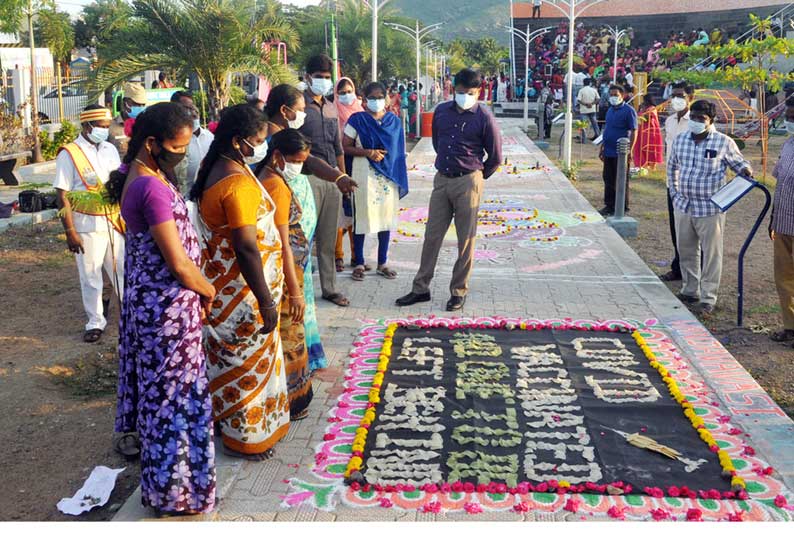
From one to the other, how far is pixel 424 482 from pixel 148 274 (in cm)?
167

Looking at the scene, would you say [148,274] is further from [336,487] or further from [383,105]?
[383,105]

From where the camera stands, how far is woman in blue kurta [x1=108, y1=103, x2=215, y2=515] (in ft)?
11.7

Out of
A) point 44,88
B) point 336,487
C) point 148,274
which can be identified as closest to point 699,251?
point 336,487

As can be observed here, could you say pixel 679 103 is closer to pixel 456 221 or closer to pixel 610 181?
pixel 610 181

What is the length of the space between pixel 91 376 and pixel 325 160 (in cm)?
260

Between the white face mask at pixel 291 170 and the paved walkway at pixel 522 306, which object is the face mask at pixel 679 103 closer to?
the paved walkway at pixel 522 306

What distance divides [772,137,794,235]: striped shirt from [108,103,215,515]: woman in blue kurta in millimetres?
4598

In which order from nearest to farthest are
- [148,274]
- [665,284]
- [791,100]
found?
[148,274]
[791,100]
[665,284]

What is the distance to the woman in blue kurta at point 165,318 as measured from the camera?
3.56 meters

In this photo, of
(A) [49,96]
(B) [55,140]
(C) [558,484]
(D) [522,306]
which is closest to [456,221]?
(D) [522,306]

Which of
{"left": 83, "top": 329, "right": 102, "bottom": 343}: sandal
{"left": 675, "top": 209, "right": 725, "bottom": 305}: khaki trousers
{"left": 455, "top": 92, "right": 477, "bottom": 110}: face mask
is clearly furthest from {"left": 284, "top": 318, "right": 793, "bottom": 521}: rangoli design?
{"left": 83, "top": 329, "right": 102, "bottom": 343}: sandal

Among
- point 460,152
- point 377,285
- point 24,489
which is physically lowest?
point 24,489

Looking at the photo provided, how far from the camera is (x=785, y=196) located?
639 cm

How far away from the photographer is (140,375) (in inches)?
145
